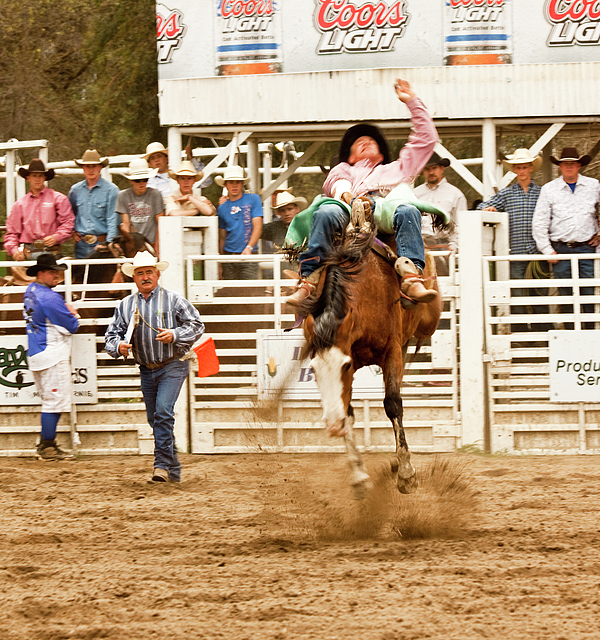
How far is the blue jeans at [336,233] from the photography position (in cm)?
598

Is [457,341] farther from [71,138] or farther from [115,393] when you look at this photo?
[71,138]

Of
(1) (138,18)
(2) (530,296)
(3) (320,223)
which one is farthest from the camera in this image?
(1) (138,18)

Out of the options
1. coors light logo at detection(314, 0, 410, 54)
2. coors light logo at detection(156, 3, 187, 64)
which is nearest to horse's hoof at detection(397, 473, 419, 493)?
coors light logo at detection(314, 0, 410, 54)

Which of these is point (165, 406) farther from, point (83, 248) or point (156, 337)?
point (83, 248)

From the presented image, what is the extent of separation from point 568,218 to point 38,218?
200 inches

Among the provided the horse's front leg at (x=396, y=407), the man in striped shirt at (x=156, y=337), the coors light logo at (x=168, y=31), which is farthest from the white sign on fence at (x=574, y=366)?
the coors light logo at (x=168, y=31)

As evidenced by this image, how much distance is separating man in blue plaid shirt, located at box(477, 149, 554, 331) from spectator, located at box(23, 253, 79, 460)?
4.06m

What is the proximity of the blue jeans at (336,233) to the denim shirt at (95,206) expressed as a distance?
3.90 metres

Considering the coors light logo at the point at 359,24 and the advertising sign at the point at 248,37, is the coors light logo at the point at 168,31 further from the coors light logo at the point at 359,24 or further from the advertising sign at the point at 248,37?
the coors light logo at the point at 359,24

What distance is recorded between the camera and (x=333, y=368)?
5469 millimetres

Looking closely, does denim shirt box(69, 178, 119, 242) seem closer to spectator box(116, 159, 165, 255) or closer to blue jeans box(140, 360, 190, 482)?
spectator box(116, 159, 165, 255)

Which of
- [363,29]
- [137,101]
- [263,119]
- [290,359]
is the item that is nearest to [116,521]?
[290,359]

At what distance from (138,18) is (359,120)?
6.78m

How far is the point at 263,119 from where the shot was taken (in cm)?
1058
